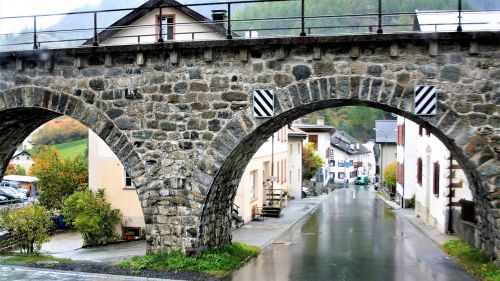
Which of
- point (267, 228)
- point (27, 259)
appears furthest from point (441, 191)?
point (27, 259)

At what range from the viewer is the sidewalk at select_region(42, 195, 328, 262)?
18.6 meters

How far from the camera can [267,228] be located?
2506cm

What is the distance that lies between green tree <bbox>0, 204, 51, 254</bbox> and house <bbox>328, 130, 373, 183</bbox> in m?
66.9

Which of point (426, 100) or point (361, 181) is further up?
point (426, 100)

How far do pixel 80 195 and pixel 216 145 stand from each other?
12.7 m

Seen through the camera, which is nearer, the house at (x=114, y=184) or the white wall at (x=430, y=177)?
the white wall at (x=430, y=177)

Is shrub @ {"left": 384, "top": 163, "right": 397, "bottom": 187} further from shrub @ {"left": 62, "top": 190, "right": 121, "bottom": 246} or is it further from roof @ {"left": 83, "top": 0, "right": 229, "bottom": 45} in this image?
shrub @ {"left": 62, "top": 190, "right": 121, "bottom": 246}

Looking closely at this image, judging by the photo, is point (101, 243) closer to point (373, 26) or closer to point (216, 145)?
point (216, 145)

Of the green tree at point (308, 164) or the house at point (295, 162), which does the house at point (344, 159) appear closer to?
the green tree at point (308, 164)

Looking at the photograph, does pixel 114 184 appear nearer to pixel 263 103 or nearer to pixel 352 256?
pixel 352 256

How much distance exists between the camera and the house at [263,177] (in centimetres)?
2666

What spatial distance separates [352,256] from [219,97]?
7386 millimetres

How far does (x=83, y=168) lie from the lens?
1233 inches

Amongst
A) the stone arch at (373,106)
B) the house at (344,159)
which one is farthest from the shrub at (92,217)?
the house at (344,159)
